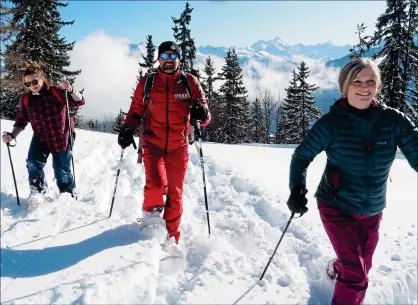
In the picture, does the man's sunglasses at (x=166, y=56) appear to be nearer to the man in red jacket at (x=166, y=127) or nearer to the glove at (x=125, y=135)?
the man in red jacket at (x=166, y=127)

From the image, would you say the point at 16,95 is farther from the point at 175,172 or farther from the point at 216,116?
the point at 175,172

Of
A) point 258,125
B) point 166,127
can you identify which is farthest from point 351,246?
point 258,125

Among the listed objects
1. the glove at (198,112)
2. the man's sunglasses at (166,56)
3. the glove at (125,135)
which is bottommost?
the glove at (125,135)

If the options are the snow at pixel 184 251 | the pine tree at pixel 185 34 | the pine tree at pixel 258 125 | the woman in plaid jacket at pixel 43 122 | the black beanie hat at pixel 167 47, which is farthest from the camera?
the pine tree at pixel 258 125

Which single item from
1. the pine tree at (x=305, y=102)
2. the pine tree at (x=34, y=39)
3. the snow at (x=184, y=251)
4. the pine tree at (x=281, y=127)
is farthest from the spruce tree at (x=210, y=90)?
the snow at (x=184, y=251)

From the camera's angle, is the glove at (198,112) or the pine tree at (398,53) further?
the pine tree at (398,53)

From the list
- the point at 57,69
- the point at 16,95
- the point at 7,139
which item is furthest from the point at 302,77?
the point at 7,139

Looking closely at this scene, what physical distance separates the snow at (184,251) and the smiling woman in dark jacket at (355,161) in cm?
92

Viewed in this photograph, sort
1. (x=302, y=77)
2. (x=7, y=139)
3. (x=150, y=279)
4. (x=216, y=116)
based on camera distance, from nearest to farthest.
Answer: (x=150, y=279) < (x=7, y=139) < (x=216, y=116) < (x=302, y=77)

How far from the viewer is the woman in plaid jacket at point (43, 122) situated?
5480mm

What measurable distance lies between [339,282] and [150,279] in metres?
1.95

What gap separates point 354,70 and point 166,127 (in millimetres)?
2575

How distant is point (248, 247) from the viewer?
5.32m

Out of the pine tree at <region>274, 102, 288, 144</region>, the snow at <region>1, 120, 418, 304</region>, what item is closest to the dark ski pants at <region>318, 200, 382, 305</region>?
the snow at <region>1, 120, 418, 304</region>
